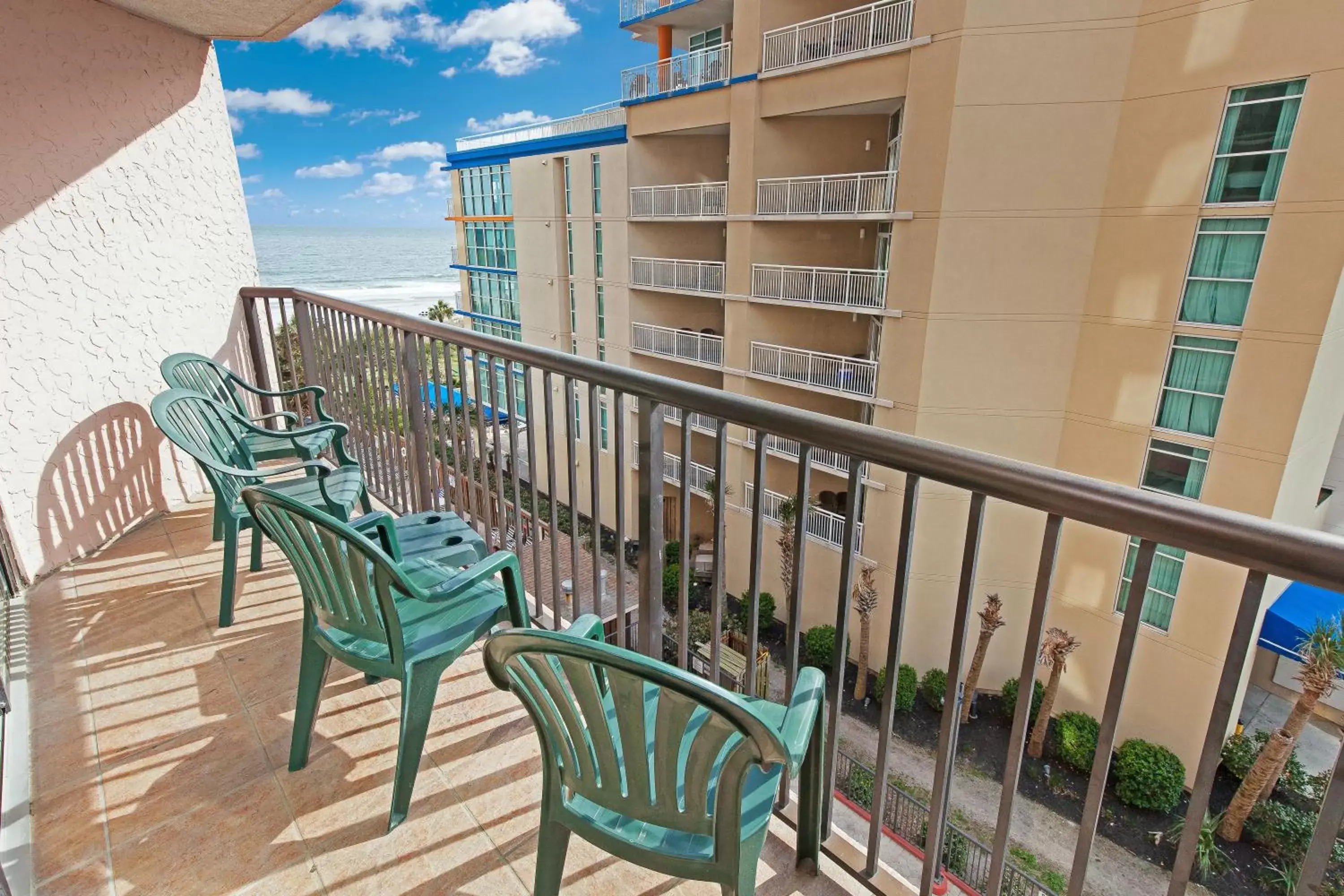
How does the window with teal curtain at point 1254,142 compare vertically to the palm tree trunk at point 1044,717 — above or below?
above

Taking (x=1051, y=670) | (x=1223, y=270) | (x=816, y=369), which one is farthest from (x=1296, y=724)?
(x=816, y=369)

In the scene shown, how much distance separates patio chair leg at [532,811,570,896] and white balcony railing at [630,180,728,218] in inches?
456

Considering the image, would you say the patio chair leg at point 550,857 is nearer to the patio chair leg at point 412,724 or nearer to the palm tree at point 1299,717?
the patio chair leg at point 412,724

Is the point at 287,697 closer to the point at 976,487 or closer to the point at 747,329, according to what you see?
the point at 976,487

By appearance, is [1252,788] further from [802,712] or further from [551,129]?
[551,129]

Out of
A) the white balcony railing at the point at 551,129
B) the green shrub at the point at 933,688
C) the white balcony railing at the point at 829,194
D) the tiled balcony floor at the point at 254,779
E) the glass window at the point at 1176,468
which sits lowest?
the green shrub at the point at 933,688

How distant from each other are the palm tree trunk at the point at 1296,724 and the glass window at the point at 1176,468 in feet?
7.86

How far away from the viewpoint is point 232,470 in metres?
2.26

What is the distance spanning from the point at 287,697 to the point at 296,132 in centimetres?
6634

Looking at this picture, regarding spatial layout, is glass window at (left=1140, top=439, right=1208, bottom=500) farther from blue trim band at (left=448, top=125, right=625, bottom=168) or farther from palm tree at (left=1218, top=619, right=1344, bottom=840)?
blue trim band at (left=448, top=125, right=625, bottom=168)

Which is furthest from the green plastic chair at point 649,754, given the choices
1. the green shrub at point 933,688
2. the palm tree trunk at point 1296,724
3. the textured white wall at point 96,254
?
the green shrub at point 933,688

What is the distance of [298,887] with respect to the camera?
58.0 inches

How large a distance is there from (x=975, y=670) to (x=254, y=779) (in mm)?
10460

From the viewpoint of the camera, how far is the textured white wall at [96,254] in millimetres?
2686
